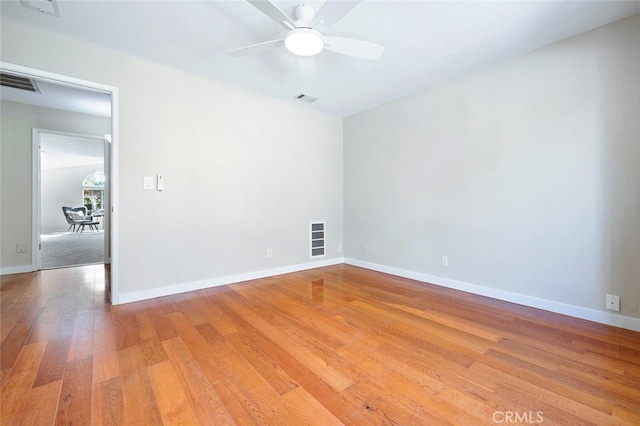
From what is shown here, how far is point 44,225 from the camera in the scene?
1016cm

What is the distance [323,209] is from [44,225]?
12287mm

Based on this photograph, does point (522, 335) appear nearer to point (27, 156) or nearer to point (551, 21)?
point (551, 21)

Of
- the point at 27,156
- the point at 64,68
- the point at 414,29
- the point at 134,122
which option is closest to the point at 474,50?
the point at 414,29

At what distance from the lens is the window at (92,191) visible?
38.2ft

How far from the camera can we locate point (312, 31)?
1.90 m

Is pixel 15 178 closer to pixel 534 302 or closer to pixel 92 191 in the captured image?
pixel 534 302

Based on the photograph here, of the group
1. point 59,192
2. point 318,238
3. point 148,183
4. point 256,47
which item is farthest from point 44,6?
point 59,192

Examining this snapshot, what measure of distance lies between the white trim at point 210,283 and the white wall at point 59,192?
1102cm

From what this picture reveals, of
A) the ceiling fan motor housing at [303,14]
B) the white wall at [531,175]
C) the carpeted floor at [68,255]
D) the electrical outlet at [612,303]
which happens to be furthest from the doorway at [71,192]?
the electrical outlet at [612,303]

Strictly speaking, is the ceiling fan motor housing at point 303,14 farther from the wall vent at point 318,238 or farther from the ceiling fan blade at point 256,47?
the wall vent at point 318,238

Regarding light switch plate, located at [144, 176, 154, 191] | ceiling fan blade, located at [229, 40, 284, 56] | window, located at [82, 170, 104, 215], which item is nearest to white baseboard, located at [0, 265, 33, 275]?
light switch plate, located at [144, 176, 154, 191]

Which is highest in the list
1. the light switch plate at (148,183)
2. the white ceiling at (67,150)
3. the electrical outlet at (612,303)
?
the white ceiling at (67,150)

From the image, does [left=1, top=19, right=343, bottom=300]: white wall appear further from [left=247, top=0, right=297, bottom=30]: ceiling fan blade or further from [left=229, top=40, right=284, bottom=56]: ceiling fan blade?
[left=247, top=0, right=297, bottom=30]: ceiling fan blade

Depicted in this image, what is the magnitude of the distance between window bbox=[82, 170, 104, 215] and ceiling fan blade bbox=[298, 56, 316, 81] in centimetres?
1283
